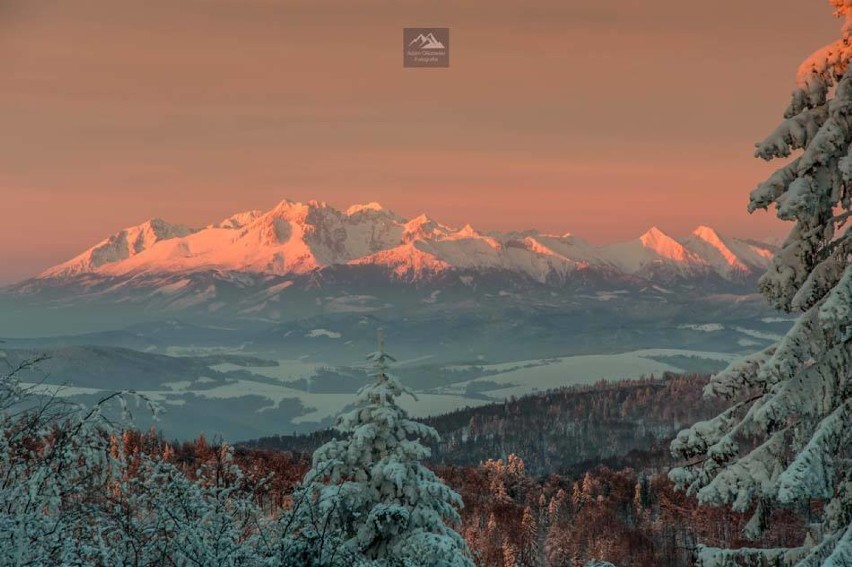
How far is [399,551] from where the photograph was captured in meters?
19.2

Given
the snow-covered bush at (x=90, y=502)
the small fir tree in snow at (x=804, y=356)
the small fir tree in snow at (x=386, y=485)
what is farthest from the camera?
the small fir tree in snow at (x=386, y=485)

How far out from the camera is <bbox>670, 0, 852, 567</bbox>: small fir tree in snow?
12.5 m

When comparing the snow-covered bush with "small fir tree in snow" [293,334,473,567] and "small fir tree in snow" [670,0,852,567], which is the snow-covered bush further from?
"small fir tree in snow" [293,334,473,567]

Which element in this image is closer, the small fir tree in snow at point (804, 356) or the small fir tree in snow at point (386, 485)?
the small fir tree in snow at point (804, 356)

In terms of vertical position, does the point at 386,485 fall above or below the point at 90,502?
below

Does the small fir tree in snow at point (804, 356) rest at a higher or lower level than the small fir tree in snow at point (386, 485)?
higher

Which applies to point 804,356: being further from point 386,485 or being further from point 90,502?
point 386,485

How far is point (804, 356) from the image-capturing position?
42.0 feet

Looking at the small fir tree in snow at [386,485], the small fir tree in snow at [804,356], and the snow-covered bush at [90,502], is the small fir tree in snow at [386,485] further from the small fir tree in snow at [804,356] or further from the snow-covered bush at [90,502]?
the snow-covered bush at [90,502]

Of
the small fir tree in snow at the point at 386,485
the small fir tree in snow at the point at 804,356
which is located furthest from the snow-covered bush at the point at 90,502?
the small fir tree in snow at the point at 386,485

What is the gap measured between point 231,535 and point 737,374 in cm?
804

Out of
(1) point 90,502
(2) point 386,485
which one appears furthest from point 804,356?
(2) point 386,485

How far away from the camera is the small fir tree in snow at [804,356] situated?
12.5m

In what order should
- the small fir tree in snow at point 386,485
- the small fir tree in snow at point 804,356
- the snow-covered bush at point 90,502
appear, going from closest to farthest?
the snow-covered bush at point 90,502 < the small fir tree in snow at point 804,356 < the small fir tree in snow at point 386,485
